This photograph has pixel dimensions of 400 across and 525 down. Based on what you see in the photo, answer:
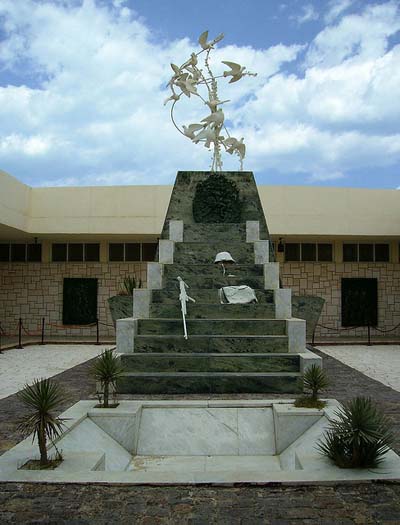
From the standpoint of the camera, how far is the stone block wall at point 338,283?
15.3 meters

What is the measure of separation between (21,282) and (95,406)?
11162 millimetres

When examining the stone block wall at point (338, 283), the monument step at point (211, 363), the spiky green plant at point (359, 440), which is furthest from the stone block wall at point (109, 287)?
the spiky green plant at point (359, 440)

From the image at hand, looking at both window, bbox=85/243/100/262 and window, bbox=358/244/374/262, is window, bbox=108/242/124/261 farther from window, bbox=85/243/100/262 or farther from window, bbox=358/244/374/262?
window, bbox=358/244/374/262

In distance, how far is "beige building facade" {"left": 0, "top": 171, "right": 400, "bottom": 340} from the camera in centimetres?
1389

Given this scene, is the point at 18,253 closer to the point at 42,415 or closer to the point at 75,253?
the point at 75,253

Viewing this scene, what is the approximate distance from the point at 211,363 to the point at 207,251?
2.76 meters

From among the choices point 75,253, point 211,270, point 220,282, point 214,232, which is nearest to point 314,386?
point 220,282

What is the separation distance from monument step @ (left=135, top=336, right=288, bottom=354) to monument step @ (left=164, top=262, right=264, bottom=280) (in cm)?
164

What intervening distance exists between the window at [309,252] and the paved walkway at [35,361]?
19.3ft

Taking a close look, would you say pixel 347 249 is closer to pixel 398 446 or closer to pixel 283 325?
pixel 283 325

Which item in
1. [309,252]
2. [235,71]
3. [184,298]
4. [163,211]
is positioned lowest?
[184,298]

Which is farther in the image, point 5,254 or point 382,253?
point 5,254

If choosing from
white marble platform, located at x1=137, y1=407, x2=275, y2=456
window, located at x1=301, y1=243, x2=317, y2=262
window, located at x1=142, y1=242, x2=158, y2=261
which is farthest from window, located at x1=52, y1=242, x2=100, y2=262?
white marble platform, located at x1=137, y1=407, x2=275, y2=456

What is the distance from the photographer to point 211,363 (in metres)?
6.56
